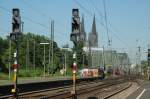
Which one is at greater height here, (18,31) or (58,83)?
(18,31)

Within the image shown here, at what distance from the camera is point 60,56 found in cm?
19988

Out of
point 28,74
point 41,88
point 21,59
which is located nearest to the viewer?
point 41,88

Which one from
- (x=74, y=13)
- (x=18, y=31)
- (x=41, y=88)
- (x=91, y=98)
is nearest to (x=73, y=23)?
(x=74, y=13)

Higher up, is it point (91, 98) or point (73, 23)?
point (73, 23)

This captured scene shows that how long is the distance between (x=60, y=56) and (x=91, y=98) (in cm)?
16195

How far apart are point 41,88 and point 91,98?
59.3ft

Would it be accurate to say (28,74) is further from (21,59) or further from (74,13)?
(74,13)

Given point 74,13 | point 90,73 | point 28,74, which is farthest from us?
point 90,73

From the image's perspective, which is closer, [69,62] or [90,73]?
[90,73]

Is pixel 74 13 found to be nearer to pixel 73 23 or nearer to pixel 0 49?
pixel 73 23

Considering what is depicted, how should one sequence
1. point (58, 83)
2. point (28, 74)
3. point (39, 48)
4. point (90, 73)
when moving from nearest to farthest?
point (58, 83) → point (28, 74) → point (90, 73) → point (39, 48)

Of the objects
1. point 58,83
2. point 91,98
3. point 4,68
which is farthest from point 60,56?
point 91,98

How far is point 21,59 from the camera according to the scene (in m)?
166

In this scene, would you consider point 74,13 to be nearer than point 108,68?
Yes
